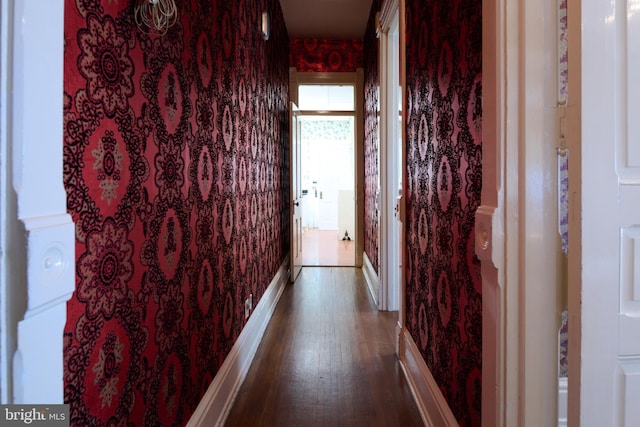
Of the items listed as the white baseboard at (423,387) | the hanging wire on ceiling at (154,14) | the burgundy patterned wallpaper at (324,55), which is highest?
the burgundy patterned wallpaper at (324,55)

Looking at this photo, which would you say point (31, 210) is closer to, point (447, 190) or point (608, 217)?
point (608, 217)

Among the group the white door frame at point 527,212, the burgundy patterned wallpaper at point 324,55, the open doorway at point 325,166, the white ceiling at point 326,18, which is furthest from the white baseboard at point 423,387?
the open doorway at point 325,166

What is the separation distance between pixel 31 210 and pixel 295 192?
430 cm

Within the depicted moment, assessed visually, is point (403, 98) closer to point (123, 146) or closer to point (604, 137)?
point (604, 137)

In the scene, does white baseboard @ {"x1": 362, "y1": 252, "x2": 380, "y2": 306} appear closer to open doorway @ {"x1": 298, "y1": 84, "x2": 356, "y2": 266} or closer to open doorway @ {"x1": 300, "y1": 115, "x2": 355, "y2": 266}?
open doorway @ {"x1": 298, "y1": 84, "x2": 356, "y2": 266}

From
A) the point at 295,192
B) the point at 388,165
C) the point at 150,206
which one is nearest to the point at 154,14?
the point at 150,206

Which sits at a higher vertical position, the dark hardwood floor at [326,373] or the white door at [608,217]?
the white door at [608,217]

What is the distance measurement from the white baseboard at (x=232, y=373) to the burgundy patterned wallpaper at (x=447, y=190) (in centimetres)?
98

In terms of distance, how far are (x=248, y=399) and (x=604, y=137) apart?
191cm

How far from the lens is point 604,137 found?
96 cm

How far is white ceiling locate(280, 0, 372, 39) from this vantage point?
4234mm

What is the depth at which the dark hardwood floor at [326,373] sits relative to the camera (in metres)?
1.88

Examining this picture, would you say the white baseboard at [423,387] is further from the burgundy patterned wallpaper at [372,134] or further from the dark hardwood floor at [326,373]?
the burgundy patterned wallpaper at [372,134]

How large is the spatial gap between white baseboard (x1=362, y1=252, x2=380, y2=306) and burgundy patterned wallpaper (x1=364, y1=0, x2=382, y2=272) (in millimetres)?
73
